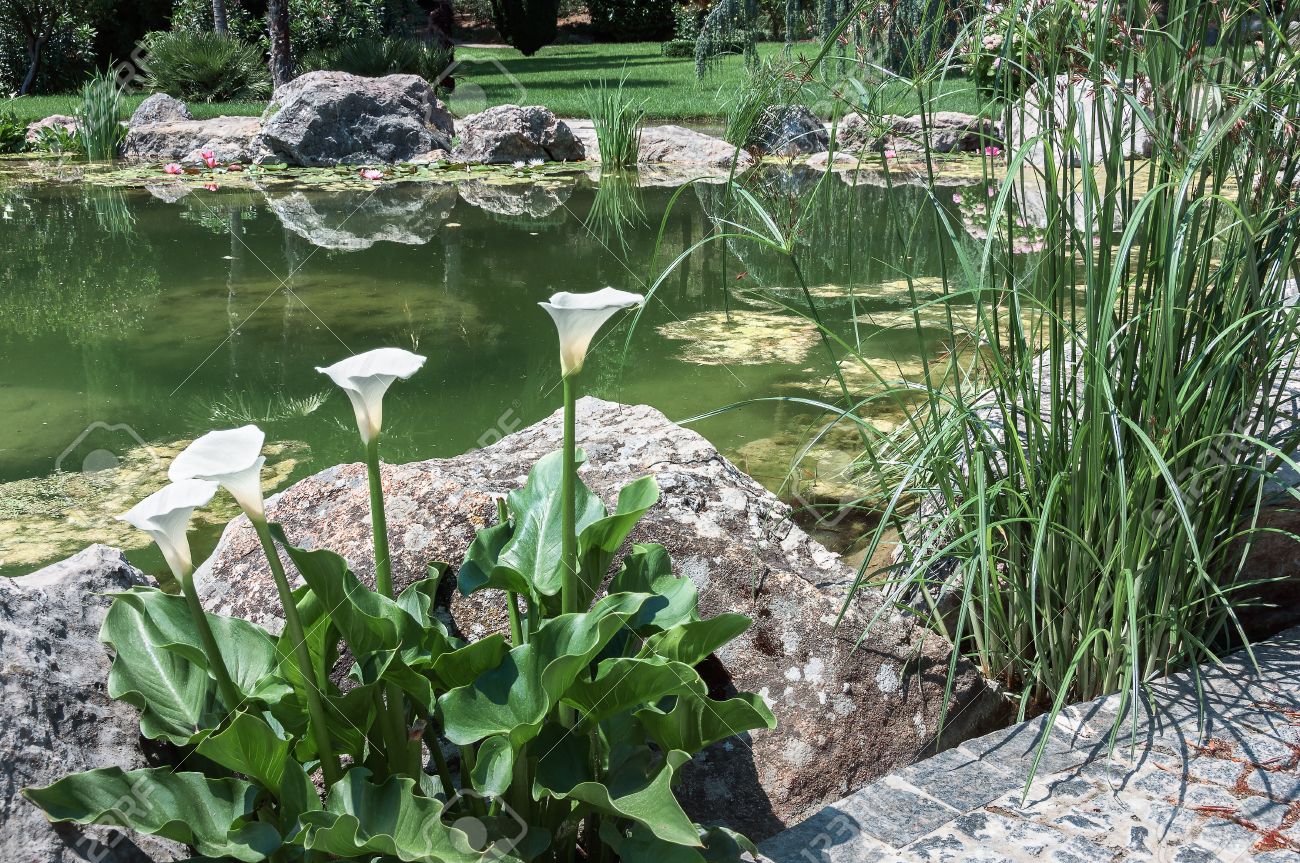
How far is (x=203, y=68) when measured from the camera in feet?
50.1

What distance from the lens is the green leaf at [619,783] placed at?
144cm

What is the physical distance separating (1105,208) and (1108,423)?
1.27 ft

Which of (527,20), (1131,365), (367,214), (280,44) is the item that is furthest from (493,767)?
(527,20)

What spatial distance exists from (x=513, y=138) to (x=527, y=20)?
12.4 metres

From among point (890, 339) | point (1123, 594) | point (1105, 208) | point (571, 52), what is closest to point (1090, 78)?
point (1105, 208)

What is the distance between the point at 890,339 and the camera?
17.5 feet

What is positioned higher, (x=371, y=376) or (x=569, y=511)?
(x=371, y=376)

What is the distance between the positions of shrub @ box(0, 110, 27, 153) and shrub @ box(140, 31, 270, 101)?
11.6 ft

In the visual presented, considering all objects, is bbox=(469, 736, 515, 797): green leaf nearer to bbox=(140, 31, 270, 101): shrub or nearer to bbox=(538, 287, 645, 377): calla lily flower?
bbox=(538, 287, 645, 377): calla lily flower

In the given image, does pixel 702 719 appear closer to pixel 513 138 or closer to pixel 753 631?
pixel 753 631

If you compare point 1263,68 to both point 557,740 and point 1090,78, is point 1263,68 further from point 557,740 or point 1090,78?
point 557,740

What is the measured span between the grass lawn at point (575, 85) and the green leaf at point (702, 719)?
9.56 metres

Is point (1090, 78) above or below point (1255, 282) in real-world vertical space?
above

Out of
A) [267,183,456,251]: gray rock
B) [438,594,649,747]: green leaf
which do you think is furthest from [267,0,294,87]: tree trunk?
[438,594,649,747]: green leaf
